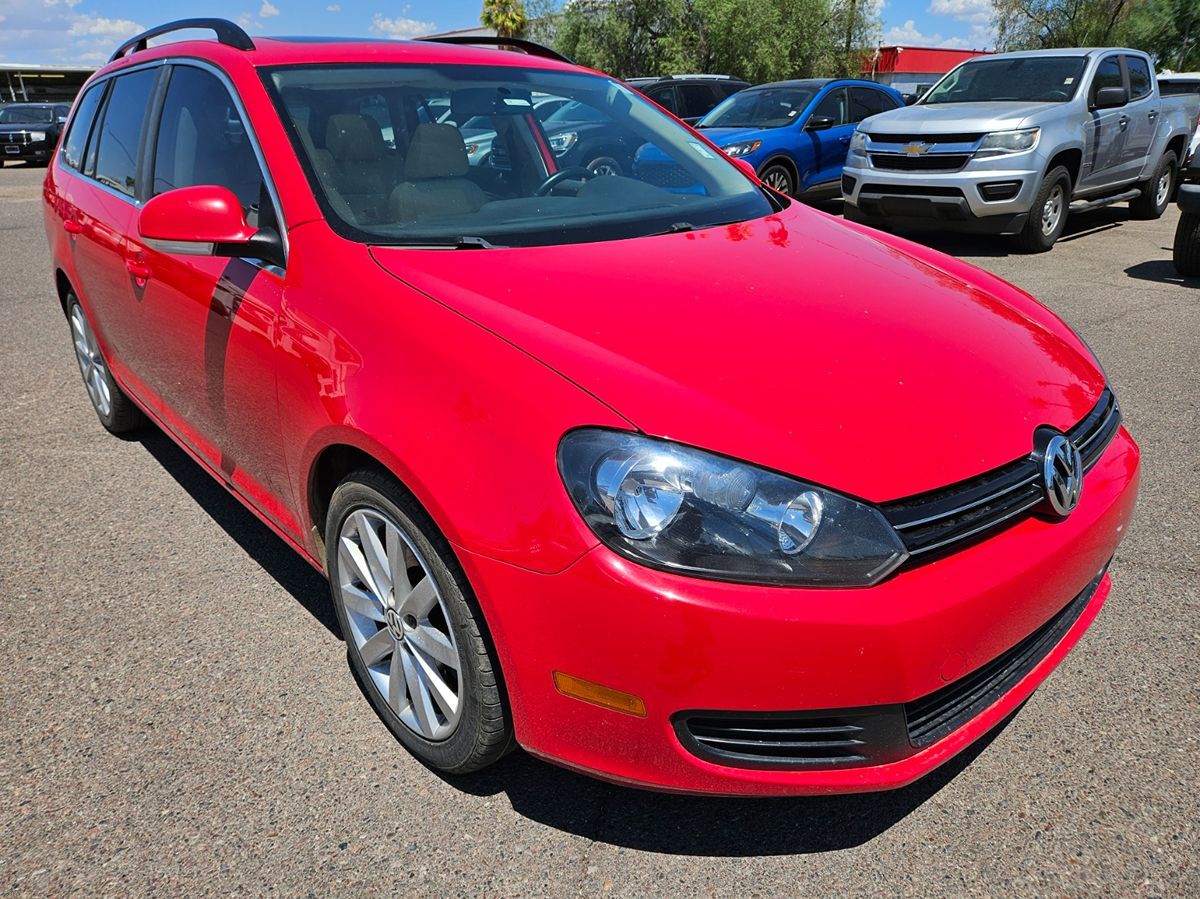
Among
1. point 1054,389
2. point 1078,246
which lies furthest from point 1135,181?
point 1054,389

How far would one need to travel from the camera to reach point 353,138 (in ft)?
8.57

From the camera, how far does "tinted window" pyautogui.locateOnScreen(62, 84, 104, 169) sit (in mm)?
4105

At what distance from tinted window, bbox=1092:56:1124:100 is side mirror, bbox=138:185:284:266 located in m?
8.91

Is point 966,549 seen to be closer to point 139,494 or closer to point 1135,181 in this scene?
point 139,494

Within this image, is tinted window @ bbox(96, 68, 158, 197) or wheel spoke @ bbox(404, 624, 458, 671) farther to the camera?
tinted window @ bbox(96, 68, 158, 197)

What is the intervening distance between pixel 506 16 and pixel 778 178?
4508 cm

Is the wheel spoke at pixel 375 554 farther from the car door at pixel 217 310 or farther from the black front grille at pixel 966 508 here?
the black front grille at pixel 966 508

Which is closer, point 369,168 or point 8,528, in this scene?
point 369,168

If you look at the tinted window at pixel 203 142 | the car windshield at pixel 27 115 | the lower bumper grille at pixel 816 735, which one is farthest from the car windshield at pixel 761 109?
the car windshield at pixel 27 115

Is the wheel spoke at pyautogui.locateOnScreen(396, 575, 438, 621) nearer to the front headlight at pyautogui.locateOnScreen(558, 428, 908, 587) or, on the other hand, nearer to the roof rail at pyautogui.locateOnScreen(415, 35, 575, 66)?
the front headlight at pyautogui.locateOnScreen(558, 428, 908, 587)

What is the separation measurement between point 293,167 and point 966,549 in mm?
1922

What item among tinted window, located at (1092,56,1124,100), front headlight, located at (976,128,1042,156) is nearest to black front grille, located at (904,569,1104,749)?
front headlight, located at (976,128,1042,156)

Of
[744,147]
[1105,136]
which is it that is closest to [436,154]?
[744,147]

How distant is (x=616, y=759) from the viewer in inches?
70.9
